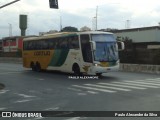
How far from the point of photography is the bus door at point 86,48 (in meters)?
27.2

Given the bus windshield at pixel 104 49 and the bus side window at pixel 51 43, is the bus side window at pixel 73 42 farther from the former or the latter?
the bus side window at pixel 51 43

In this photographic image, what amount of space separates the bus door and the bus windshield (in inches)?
18.1

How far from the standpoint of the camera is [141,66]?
36312 mm

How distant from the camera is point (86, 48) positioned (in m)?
27.6

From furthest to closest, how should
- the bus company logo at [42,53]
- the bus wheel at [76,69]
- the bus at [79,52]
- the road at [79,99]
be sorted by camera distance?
the bus company logo at [42,53], the bus wheel at [76,69], the bus at [79,52], the road at [79,99]

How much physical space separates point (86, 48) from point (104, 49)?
126 cm

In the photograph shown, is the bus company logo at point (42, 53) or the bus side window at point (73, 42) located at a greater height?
the bus side window at point (73, 42)

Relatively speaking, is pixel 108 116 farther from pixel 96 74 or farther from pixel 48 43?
pixel 48 43

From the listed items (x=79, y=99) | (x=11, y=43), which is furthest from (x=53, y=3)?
(x=11, y=43)

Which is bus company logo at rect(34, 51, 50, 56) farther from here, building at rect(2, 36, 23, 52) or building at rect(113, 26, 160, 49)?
building at rect(2, 36, 23, 52)

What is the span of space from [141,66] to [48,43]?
8.95m

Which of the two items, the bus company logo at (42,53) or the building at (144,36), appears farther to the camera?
the building at (144,36)

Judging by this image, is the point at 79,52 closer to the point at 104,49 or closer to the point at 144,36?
the point at 104,49

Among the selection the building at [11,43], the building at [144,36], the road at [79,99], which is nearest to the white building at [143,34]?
the building at [144,36]
